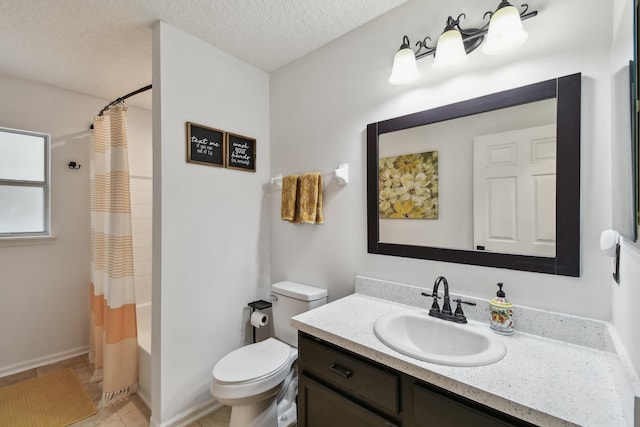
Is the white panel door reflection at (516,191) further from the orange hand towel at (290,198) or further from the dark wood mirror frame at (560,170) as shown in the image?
the orange hand towel at (290,198)

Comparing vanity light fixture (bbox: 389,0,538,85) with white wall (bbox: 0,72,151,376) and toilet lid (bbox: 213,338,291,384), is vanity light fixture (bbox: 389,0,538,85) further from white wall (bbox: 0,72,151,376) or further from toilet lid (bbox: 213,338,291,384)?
white wall (bbox: 0,72,151,376)

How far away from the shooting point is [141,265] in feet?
9.38

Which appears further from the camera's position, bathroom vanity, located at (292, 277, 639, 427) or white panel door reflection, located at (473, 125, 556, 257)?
white panel door reflection, located at (473, 125, 556, 257)

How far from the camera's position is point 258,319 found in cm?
201

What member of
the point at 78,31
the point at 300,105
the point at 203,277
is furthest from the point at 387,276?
the point at 78,31

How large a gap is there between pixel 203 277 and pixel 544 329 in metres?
1.83

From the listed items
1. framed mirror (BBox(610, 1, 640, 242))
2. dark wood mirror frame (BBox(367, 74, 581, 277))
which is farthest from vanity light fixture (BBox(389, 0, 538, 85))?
framed mirror (BBox(610, 1, 640, 242))

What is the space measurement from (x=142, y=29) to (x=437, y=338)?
2399 millimetres

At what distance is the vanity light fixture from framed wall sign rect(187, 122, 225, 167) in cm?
120

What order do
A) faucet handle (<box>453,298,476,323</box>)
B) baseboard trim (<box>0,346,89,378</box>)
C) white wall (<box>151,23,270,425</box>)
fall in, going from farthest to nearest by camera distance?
baseboard trim (<box>0,346,89,378</box>)
white wall (<box>151,23,270,425</box>)
faucet handle (<box>453,298,476,323</box>)

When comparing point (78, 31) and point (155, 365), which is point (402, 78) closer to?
point (78, 31)

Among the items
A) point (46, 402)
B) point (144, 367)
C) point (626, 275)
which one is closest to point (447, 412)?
point (626, 275)

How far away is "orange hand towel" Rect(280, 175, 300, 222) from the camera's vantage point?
6.52 ft

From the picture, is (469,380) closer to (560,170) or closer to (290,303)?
(560,170)
